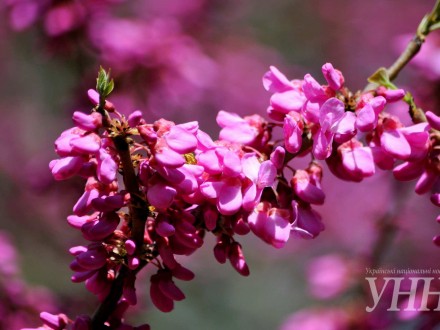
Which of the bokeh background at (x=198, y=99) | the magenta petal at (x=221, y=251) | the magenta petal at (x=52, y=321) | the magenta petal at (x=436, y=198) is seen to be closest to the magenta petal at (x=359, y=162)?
the magenta petal at (x=436, y=198)

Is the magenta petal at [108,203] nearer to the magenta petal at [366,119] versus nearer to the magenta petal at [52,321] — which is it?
the magenta petal at [52,321]

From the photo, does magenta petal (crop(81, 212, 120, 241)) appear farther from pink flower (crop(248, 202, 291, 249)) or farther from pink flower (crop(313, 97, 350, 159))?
pink flower (crop(313, 97, 350, 159))

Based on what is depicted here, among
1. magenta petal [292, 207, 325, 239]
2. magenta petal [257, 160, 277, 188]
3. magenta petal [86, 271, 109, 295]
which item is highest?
magenta petal [257, 160, 277, 188]

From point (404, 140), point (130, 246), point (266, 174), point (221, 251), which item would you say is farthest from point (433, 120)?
point (130, 246)

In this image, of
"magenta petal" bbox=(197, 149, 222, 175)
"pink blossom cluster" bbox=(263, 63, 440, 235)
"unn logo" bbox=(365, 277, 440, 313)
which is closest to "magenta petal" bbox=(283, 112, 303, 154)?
"pink blossom cluster" bbox=(263, 63, 440, 235)

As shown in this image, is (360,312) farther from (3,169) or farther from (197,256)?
(3,169)

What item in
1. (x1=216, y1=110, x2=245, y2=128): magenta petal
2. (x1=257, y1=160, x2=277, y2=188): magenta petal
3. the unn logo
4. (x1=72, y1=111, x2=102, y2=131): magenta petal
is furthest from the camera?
the unn logo

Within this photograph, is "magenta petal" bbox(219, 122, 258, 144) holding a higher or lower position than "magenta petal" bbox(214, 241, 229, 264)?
higher

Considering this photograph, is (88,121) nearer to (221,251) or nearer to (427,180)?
(221,251)
